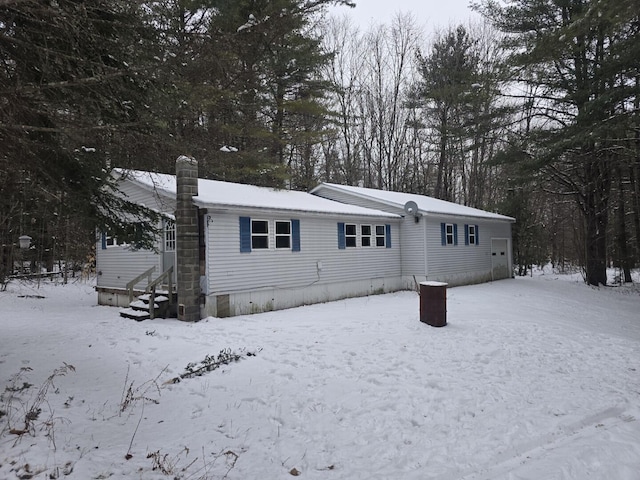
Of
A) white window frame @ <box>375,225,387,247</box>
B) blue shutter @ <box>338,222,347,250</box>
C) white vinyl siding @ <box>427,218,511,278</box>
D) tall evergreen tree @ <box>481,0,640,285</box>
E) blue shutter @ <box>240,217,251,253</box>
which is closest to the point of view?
tall evergreen tree @ <box>481,0,640,285</box>

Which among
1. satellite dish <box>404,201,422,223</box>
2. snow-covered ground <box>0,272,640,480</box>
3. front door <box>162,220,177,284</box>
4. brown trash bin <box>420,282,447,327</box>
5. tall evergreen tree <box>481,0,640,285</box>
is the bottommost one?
snow-covered ground <box>0,272,640,480</box>

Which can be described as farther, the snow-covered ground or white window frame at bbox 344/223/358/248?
white window frame at bbox 344/223/358/248

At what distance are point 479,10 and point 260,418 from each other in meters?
19.1

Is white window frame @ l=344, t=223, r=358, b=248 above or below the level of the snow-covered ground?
above

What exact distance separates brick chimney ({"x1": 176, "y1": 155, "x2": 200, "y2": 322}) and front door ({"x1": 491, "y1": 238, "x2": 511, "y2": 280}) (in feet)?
48.4

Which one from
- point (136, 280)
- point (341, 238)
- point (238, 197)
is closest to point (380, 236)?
point (341, 238)

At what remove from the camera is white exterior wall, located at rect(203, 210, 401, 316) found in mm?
9820

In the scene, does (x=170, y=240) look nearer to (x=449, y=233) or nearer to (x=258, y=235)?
(x=258, y=235)

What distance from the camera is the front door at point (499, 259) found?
62.5 feet

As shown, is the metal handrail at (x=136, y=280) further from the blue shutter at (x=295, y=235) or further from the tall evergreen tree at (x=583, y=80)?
the tall evergreen tree at (x=583, y=80)

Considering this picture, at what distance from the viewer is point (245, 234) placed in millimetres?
10383

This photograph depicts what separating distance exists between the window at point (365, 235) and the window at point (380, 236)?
456 millimetres

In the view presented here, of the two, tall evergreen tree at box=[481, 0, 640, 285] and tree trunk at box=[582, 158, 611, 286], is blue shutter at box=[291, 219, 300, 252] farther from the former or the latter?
tree trunk at box=[582, 158, 611, 286]

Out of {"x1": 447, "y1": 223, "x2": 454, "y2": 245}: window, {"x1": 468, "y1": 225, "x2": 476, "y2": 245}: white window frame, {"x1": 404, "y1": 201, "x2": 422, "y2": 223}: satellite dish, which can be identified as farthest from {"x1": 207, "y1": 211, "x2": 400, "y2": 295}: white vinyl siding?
{"x1": 468, "y1": 225, "x2": 476, "y2": 245}: white window frame
